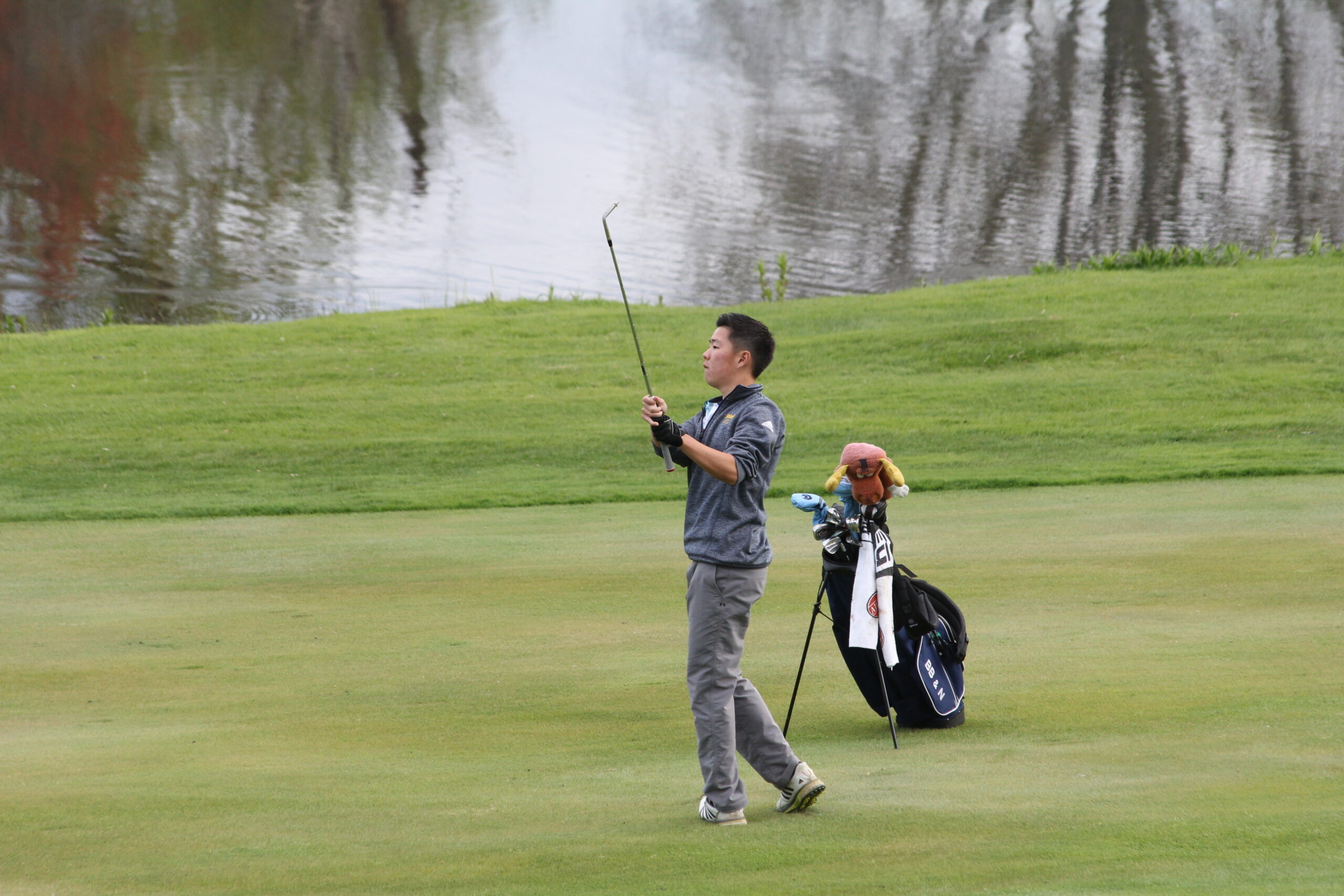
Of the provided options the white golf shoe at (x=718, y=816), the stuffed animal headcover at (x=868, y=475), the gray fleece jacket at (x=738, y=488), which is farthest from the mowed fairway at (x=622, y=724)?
the stuffed animal headcover at (x=868, y=475)

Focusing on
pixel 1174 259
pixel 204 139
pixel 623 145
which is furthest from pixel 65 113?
pixel 1174 259

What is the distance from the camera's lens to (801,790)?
187 inches

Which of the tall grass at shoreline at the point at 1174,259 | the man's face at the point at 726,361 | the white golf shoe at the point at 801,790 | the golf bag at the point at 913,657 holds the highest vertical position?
the tall grass at shoreline at the point at 1174,259

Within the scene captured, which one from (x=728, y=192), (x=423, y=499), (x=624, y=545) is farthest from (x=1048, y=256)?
(x=624, y=545)

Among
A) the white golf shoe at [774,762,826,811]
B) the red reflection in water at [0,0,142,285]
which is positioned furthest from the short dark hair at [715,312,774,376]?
the red reflection in water at [0,0,142,285]

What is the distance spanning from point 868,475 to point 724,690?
1292 millimetres

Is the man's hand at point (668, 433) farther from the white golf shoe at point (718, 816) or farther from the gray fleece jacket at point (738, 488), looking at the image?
the white golf shoe at point (718, 816)

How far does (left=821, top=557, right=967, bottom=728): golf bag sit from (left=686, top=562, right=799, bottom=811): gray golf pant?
44.6 inches

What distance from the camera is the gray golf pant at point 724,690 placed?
4.71 metres

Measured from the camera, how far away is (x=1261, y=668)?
20.5 ft

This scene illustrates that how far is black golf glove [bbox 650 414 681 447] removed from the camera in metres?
4.50

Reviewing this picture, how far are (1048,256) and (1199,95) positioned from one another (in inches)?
456

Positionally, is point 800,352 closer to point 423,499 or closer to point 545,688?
point 423,499

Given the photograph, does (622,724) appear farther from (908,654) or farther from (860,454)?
(860,454)
